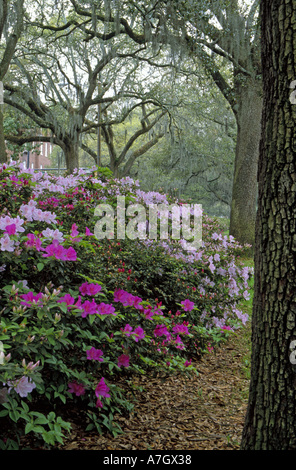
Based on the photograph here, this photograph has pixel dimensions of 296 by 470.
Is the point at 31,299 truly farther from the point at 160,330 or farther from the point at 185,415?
the point at 185,415

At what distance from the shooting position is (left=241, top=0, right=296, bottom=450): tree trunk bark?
1.66 meters

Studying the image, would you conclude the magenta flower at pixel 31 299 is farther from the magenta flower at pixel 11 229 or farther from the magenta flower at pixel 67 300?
the magenta flower at pixel 11 229

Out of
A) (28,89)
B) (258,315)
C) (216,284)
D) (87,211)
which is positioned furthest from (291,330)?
(28,89)

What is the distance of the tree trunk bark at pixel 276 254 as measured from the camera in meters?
1.66

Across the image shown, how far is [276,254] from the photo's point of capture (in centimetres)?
170

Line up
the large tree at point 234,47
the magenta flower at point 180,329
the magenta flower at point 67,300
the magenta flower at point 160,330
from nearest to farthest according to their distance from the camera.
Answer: the magenta flower at point 67,300
the magenta flower at point 160,330
the magenta flower at point 180,329
the large tree at point 234,47

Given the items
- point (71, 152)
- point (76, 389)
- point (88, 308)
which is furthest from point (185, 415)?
point (71, 152)

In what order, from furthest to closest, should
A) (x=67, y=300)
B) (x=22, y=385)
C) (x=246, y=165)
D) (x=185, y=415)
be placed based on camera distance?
(x=246, y=165) < (x=185, y=415) < (x=67, y=300) < (x=22, y=385)

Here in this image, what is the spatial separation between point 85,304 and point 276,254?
99cm

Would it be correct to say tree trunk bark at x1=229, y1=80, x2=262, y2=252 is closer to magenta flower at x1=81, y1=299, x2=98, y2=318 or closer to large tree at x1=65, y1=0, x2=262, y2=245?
large tree at x1=65, y1=0, x2=262, y2=245

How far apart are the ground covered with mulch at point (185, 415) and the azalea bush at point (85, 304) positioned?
9 centimetres

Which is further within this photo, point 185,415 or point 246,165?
point 246,165

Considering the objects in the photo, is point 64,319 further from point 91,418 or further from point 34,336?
point 91,418

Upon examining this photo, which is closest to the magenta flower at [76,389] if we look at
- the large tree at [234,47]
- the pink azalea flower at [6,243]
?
the pink azalea flower at [6,243]
